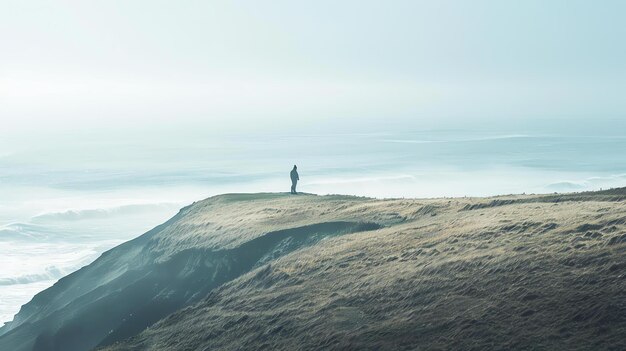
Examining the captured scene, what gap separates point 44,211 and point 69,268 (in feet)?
162

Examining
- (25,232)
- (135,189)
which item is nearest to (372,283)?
(25,232)

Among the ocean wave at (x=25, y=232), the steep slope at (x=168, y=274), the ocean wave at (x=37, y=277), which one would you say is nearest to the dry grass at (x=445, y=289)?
the steep slope at (x=168, y=274)

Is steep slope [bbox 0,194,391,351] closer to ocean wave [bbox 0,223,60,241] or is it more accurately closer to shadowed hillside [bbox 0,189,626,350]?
shadowed hillside [bbox 0,189,626,350]

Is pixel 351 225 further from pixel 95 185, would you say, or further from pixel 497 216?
pixel 95 185

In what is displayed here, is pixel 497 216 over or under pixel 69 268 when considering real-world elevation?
over

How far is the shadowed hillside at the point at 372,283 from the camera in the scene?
1883 centimetres

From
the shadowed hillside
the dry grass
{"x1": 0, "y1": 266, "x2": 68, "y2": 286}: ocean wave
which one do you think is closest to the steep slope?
the shadowed hillside

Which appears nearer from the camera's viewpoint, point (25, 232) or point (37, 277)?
point (37, 277)

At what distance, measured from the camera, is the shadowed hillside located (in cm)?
1883

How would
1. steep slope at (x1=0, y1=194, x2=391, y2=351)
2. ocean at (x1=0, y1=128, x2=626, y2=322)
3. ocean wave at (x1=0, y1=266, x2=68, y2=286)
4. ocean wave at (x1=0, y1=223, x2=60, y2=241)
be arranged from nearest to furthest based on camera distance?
steep slope at (x1=0, y1=194, x2=391, y2=351)
ocean wave at (x1=0, y1=266, x2=68, y2=286)
ocean at (x1=0, y1=128, x2=626, y2=322)
ocean wave at (x1=0, y1=223, x2=60, y2=241)

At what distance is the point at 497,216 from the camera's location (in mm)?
29562

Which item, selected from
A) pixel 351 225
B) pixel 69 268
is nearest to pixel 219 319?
pixel 351 225

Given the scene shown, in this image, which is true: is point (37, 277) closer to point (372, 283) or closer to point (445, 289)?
point (372, 283)

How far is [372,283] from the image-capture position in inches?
965
